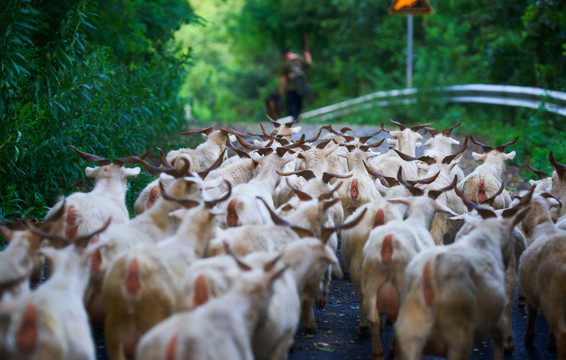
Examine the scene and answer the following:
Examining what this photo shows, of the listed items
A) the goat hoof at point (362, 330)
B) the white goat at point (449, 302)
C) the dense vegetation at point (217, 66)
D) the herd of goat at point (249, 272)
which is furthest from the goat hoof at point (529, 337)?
the dense vegetation at point (217, 66)

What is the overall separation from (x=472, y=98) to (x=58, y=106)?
10726 millimetres

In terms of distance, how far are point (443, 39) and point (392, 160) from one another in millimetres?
13766

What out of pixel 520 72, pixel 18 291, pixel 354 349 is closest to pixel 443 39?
pixel 520 72

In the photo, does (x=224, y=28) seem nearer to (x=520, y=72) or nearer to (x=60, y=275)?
(x=520, y=72)

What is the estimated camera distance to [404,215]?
7.41m

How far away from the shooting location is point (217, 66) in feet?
109

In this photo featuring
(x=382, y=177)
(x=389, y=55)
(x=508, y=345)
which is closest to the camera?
(x=508, y=345)

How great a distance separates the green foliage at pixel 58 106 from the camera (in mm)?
8109

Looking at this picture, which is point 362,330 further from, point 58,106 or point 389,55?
point 389,55

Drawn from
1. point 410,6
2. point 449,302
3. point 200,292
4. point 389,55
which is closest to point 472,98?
point 410,6

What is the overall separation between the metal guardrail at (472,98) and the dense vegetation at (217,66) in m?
0.27

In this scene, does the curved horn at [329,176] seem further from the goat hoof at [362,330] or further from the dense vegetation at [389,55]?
the dense vegetation at [389,55]

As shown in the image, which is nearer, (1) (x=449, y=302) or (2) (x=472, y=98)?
(1) (x=449, y=302)

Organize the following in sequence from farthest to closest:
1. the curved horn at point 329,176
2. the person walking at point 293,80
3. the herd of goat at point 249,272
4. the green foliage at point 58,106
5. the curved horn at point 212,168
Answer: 1. the person walking at point 293,80
2. the green foliage at point 58,106
3. the curved horn at point 329,176
4. the curved horn at point 212,168
5. the herd of goat at point 249,272
